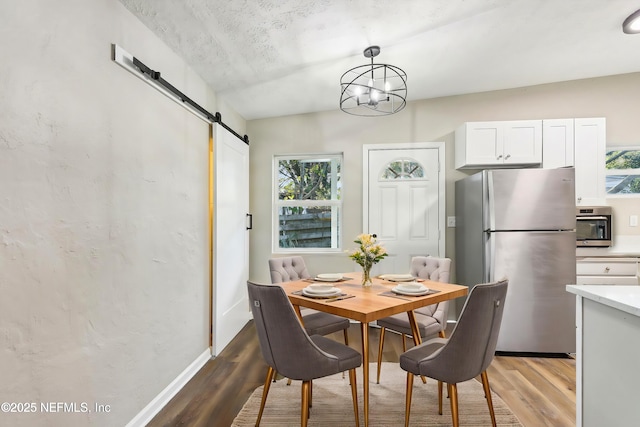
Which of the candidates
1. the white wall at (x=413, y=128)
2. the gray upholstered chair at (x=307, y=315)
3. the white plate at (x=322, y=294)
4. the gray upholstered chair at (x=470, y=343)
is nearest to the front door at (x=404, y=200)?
the white wall at (x=413, y=128)

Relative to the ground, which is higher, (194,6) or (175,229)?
(194,6)

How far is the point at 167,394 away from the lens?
2.10 meters

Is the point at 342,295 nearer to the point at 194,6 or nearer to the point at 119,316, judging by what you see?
the point at 119,316

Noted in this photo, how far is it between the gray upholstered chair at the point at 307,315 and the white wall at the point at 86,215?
734 millimetres

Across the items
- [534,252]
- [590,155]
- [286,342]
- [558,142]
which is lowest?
[286,342]

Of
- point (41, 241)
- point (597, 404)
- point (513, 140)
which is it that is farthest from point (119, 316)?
point (513, 140)

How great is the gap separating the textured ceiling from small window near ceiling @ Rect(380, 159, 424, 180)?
2.63 feet

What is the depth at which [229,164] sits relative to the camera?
316 centimetres

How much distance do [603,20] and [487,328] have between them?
2.58 meters

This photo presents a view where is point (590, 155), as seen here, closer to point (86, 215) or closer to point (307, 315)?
point (307, 315)

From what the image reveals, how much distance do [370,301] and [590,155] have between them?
2979 mm

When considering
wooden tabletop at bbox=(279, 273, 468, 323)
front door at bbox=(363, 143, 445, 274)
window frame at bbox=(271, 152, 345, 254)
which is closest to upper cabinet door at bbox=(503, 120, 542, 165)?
front door at bbox=(363, 143, 445, 274)

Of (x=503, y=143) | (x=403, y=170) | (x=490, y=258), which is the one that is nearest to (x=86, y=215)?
(x=490, y=258)

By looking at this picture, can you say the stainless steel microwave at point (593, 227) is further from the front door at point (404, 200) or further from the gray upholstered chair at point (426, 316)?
the gray upholstered chair at point (426, 316)
